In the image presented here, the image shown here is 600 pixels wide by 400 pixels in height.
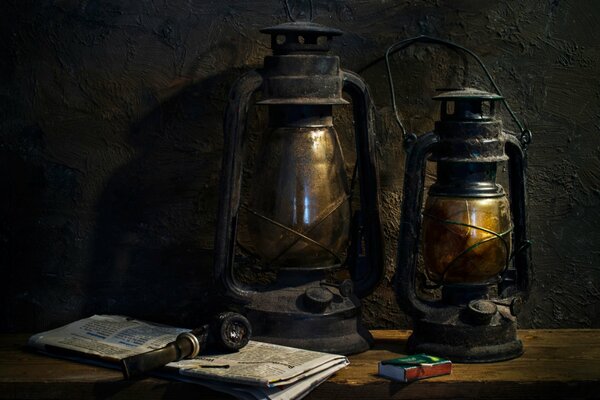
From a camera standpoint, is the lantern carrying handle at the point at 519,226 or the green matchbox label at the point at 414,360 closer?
the green matchbox label at the point at 414,360

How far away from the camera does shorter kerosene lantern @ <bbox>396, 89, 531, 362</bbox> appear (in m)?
1.64

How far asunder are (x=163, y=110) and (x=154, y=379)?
599mm

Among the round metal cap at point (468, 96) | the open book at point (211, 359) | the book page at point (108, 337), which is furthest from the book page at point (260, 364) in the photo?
the round metal cap at point (468, 96)

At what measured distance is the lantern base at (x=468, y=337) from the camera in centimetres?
165

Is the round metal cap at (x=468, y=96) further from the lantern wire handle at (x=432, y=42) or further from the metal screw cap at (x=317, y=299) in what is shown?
the metal screw cap at (x=317, y=299)

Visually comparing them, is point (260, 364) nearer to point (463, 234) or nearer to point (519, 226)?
point (463, 234)

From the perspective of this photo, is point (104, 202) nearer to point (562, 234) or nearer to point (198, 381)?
point (198, 381)

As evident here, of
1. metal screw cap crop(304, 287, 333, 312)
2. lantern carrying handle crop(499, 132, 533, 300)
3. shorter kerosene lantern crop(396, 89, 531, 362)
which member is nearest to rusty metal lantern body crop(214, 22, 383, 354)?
metal screw cap crop(304, 287, 333, 312)

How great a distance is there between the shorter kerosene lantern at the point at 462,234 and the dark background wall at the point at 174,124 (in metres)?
0.25

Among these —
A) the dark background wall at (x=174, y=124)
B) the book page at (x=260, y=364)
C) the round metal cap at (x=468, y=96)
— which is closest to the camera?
the book page at (x=260, y=364)

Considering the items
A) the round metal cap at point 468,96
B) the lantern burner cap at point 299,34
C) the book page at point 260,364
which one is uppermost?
the lantern burner cap at point 299,34

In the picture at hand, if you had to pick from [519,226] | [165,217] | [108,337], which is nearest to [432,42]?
[519,226]

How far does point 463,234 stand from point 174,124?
2.11 ft

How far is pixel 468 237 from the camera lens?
5.40 ft
